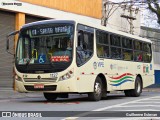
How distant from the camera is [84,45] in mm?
16016

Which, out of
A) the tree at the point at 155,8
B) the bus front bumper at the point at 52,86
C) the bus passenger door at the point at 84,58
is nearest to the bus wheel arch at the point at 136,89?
the bus passenger door at the point at 84,58

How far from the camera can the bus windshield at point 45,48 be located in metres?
15.3

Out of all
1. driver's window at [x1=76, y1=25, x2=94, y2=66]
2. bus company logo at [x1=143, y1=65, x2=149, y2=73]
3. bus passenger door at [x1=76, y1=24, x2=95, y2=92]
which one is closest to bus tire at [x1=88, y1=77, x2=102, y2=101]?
bus passenger door at [x1=76, y1=24, x2=95, y2=92]

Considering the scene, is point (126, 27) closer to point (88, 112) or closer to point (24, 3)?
point (24, 3)

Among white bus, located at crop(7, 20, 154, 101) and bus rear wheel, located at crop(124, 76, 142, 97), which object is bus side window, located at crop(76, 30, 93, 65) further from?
bus rear wheel, located at crop(124, 76, 142, 97)

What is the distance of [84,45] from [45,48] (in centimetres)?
154

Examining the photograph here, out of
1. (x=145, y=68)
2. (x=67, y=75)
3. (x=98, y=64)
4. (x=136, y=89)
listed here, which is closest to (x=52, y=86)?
(x=67, y=75)

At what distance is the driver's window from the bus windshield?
41 cm

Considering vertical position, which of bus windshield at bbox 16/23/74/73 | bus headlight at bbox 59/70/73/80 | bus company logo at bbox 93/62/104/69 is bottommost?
bus headlight at bbox 59/70/73/80

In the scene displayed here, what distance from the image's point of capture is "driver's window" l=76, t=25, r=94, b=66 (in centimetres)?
1556

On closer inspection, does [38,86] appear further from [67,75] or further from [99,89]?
[99,89]

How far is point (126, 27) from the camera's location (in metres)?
40.5

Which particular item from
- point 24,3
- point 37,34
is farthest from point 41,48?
point 24,3

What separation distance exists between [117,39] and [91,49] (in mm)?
3190
